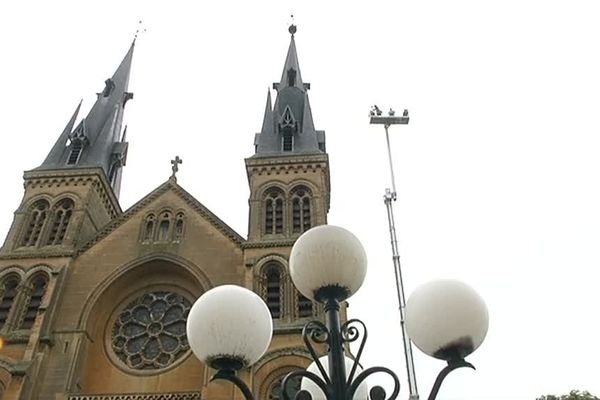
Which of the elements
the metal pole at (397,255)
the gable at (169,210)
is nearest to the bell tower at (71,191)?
the gable at (169,210)

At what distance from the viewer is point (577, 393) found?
73.8ft

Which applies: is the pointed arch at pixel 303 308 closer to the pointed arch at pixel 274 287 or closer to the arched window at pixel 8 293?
the pointed arch at pixel 274 287

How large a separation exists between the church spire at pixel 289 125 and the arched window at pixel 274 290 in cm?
572

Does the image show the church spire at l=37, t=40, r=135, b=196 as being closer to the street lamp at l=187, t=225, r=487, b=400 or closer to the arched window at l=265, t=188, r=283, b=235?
the arched window at l=265, t=188, r=283, b=235

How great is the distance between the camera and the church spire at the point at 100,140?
2370cm

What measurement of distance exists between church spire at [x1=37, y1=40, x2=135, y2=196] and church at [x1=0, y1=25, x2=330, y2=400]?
0.17 meters

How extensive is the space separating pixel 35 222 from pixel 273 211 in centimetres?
910

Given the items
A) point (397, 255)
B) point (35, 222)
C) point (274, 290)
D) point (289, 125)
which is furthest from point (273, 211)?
point (35, 222)

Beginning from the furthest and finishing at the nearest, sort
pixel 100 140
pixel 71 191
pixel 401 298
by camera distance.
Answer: pixel 100 140 → pixel 71 191 → pixel 401 298

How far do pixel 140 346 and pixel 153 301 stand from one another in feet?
5.40

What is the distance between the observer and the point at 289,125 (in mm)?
24172

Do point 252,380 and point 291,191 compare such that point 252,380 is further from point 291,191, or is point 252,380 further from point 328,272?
point 328,272

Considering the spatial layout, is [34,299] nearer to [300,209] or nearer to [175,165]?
[175,165]

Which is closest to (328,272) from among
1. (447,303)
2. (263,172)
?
(447,303)
